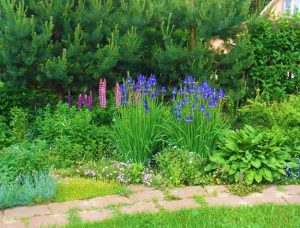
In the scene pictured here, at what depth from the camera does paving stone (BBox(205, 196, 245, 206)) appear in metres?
4.79

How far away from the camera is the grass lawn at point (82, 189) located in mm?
4926

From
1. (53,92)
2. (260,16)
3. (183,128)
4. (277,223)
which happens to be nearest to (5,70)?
(53,92)

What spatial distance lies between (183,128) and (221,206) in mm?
1291

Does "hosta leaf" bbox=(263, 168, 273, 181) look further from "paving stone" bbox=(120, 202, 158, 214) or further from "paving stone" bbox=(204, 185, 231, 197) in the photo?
"paving stone" bbox=(120, 202, 158, 214)

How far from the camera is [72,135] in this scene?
6.19 metres

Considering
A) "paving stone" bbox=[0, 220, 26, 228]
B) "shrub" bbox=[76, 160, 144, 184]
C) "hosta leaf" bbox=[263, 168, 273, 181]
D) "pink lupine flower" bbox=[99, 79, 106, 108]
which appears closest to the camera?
"paving stone" bbox=[0, 220, 26, 228]

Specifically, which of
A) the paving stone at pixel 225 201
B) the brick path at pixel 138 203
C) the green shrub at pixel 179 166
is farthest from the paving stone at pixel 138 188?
the paving stone at pixel 225 201

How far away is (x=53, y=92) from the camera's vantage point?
24.1 feet

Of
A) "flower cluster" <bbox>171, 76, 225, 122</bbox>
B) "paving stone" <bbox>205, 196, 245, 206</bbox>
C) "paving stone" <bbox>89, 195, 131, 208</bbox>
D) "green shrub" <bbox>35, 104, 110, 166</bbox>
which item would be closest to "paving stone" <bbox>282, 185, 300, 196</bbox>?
"paving stone" <bbox>205, 196, 245, 206</bbox>

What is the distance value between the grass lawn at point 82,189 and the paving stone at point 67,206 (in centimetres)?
9

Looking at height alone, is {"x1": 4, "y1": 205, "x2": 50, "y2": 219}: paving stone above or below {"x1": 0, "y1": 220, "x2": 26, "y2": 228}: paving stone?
above

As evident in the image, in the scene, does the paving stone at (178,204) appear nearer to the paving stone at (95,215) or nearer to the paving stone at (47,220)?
the paving stone at (95,215)

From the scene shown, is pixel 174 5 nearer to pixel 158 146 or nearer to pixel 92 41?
pixel 92 41

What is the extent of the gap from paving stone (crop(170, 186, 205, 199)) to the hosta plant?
347 mm
